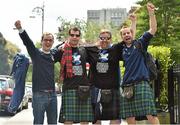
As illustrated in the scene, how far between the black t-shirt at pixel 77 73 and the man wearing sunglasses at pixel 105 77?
227 millimetres

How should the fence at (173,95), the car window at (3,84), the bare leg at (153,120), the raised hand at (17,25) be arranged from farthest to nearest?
the car window at (3,84), the fence at (173,95), the bare leg at (153,120), the raised hand at (17,25)

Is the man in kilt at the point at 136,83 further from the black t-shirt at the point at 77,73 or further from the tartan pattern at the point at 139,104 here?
the black t-shirt at the point at 77,73

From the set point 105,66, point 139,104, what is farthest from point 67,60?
point 139,104

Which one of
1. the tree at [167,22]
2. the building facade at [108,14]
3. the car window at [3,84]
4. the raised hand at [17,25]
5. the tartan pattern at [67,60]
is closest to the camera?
the raised hand at [17,25]

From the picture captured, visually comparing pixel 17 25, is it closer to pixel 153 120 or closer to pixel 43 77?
pixel 43 77

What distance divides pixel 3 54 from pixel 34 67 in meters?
82.5

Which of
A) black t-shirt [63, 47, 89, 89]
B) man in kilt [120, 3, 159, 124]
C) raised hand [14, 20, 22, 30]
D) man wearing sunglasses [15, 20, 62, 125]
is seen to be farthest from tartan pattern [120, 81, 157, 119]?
raised hand [14, 20, 22, 30]

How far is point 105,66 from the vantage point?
24.8 ft

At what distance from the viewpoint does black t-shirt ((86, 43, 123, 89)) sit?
7578mm

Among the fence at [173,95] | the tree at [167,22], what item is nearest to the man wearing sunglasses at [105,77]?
the fence at [173,95]

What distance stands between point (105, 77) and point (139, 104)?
62 cm

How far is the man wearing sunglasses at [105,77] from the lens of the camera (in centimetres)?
759

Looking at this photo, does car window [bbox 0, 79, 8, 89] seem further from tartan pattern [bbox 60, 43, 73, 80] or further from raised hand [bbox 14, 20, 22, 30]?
raised hand [bbox 14, 20, 22, 30]

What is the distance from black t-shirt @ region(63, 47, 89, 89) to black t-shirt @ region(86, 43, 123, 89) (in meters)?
0.22
